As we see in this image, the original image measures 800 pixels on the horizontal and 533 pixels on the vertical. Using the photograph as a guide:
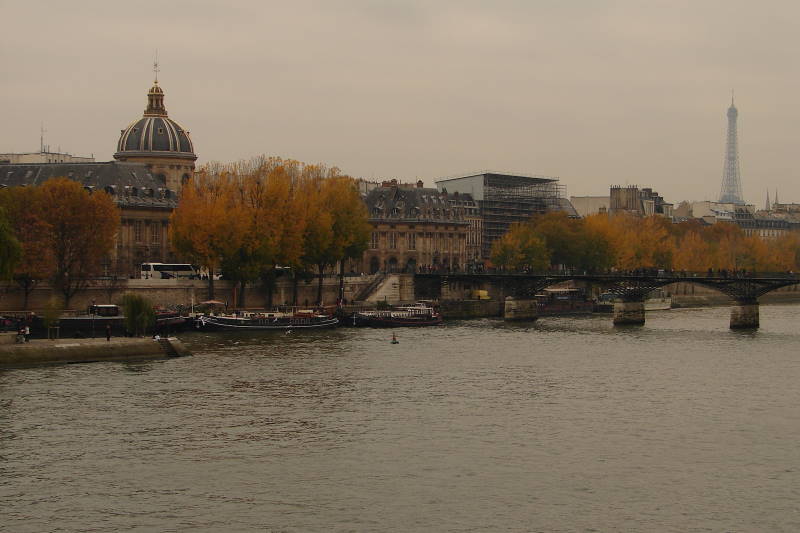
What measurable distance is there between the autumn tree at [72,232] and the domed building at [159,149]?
3514cm

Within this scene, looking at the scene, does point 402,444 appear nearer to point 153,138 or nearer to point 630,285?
point 630,285

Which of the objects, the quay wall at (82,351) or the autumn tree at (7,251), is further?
the autumn tree at (7,251)

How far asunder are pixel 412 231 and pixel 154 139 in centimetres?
3210

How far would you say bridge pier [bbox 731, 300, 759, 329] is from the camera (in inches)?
3765

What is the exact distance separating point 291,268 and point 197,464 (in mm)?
65582

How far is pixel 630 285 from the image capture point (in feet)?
365

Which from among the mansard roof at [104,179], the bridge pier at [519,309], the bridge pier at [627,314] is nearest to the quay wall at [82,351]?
the mansard roof at [104,179]

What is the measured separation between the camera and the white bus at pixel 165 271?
104m

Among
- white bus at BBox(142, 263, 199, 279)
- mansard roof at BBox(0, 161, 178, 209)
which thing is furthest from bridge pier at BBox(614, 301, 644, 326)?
mansard roof at BBox(0, 161, 178, 209)

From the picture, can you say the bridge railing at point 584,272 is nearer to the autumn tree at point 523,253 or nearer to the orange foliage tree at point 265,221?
the autumn tree at point 523,253

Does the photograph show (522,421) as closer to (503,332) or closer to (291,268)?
(503,332)

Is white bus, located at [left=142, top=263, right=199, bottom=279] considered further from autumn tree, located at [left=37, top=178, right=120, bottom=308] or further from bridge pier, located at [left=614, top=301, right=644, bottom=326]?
bridge pier, located at [left=614, top=301, right=644, bottom=326]

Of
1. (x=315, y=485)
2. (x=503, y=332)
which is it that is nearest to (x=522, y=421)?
(x=315, y=485)

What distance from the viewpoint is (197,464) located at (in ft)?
134
